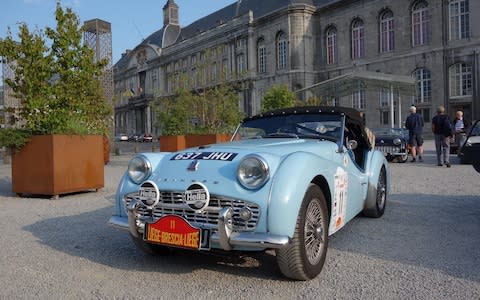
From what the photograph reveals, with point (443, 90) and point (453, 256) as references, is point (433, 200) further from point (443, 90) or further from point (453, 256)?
point (443, 90)

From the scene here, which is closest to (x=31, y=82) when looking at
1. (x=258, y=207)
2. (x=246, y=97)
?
(x=258, y=207)

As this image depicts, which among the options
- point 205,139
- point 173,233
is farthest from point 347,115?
point 205,139

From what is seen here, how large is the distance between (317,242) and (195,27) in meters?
70.4

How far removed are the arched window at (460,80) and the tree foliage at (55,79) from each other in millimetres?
33295

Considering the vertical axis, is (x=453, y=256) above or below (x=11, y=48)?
below

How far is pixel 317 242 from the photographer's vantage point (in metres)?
3.73

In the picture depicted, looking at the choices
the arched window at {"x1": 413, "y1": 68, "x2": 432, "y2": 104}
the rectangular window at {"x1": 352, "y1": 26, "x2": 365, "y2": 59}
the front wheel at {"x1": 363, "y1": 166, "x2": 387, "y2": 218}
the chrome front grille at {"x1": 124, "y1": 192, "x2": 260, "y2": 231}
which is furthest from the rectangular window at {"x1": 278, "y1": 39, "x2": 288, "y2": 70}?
the chrome front grille at {"x1": 124, "y1": 192, "x2": 260, "y2": 231}

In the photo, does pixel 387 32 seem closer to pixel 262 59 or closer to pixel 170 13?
pixel 262 59

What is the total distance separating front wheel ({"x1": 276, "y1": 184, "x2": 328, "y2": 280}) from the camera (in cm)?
337

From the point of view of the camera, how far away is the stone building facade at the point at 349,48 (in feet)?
116

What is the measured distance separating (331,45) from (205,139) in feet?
118

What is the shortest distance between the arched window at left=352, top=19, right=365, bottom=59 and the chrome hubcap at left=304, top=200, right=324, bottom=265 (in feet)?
140

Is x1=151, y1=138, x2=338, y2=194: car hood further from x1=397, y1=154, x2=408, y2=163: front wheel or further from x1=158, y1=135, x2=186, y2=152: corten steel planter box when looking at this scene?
x1=397, y1=154, x2=408, y2=163: front wheel

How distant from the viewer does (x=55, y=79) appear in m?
10.1
